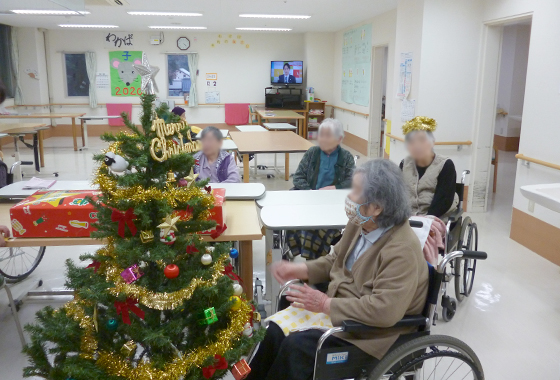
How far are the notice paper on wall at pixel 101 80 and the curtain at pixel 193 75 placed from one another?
1.98 meters

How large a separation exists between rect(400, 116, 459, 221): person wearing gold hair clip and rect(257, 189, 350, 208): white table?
0.47 m

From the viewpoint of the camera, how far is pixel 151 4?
6492 mm

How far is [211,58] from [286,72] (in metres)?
→ 1.86

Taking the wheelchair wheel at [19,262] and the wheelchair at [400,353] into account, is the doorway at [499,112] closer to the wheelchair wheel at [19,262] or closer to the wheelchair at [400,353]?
the wheelchair at [400,353]

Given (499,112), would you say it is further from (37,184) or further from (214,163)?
(37,184)

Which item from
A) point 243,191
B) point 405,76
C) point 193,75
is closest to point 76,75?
point 193,75

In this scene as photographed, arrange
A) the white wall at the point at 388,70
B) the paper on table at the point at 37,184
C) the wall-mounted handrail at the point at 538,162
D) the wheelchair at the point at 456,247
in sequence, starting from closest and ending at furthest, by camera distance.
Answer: the wheelchair at the point at 456,247 → the paper on table at the point at 37,184 → the wall-mounted handrail at the point at 538,162 → the white wall at the point at 388,70

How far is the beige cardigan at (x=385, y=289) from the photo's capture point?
1566mm

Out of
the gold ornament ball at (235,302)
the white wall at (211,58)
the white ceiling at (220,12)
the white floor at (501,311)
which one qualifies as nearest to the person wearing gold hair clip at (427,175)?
the white floor at (501,311)

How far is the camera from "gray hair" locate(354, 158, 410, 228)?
1.67m

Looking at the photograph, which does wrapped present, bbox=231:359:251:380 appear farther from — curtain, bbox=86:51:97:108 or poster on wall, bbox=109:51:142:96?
curtain, bbox=86:51:97:108

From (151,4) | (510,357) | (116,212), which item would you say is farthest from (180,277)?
(151,4)

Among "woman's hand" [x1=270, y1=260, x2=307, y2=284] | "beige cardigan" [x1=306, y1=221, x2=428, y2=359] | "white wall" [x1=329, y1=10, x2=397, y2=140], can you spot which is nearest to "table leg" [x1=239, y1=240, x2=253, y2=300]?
"woman's hand" [x1=270, y1=260, x2=307, y2=284]

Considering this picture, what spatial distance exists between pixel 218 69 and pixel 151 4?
183 inches
